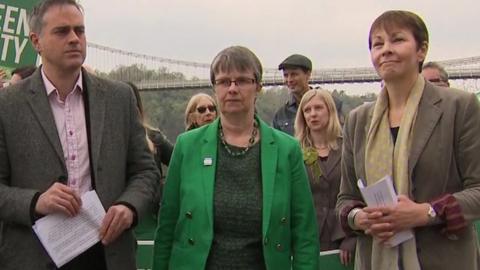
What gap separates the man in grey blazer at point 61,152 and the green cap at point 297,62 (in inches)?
133

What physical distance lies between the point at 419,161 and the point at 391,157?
0.12 meters

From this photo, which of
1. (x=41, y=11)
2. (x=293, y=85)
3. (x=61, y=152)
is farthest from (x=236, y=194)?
(x=293, y=85)

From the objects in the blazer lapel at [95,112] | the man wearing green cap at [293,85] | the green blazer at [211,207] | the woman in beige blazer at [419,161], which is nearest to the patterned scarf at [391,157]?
the woman in beige blazer at [419,161]

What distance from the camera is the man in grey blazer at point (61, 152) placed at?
3.03 metres

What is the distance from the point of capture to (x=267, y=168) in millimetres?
3193

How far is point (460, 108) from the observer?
9.78ft

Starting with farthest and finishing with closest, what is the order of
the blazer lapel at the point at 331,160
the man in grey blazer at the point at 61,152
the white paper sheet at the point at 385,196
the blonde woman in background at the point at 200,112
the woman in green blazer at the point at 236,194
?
the blonde woman in background at the point at 200,112
the blazer lapel at the point at 331,160
the woman in green blazer at the point at 236,194
the man in grey blazer at the point at 61,152
the white paper sheet at the point at 385,196

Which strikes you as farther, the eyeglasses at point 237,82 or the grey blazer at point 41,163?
the eyeglasses at point 237,82

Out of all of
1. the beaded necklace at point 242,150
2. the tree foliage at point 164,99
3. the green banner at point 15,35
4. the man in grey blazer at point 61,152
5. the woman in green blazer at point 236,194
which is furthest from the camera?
the tree foliage at point 164,99

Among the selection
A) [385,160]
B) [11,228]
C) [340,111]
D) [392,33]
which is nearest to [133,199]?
[11,228]

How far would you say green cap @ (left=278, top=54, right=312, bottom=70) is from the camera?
6448 millimetres

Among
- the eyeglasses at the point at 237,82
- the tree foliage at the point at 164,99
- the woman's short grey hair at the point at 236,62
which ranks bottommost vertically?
the tree foliage at the point at 164,99

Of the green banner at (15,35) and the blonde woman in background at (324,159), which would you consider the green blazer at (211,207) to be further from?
the green banner at (15,35)

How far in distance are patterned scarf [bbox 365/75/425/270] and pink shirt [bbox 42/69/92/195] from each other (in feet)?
4.16
